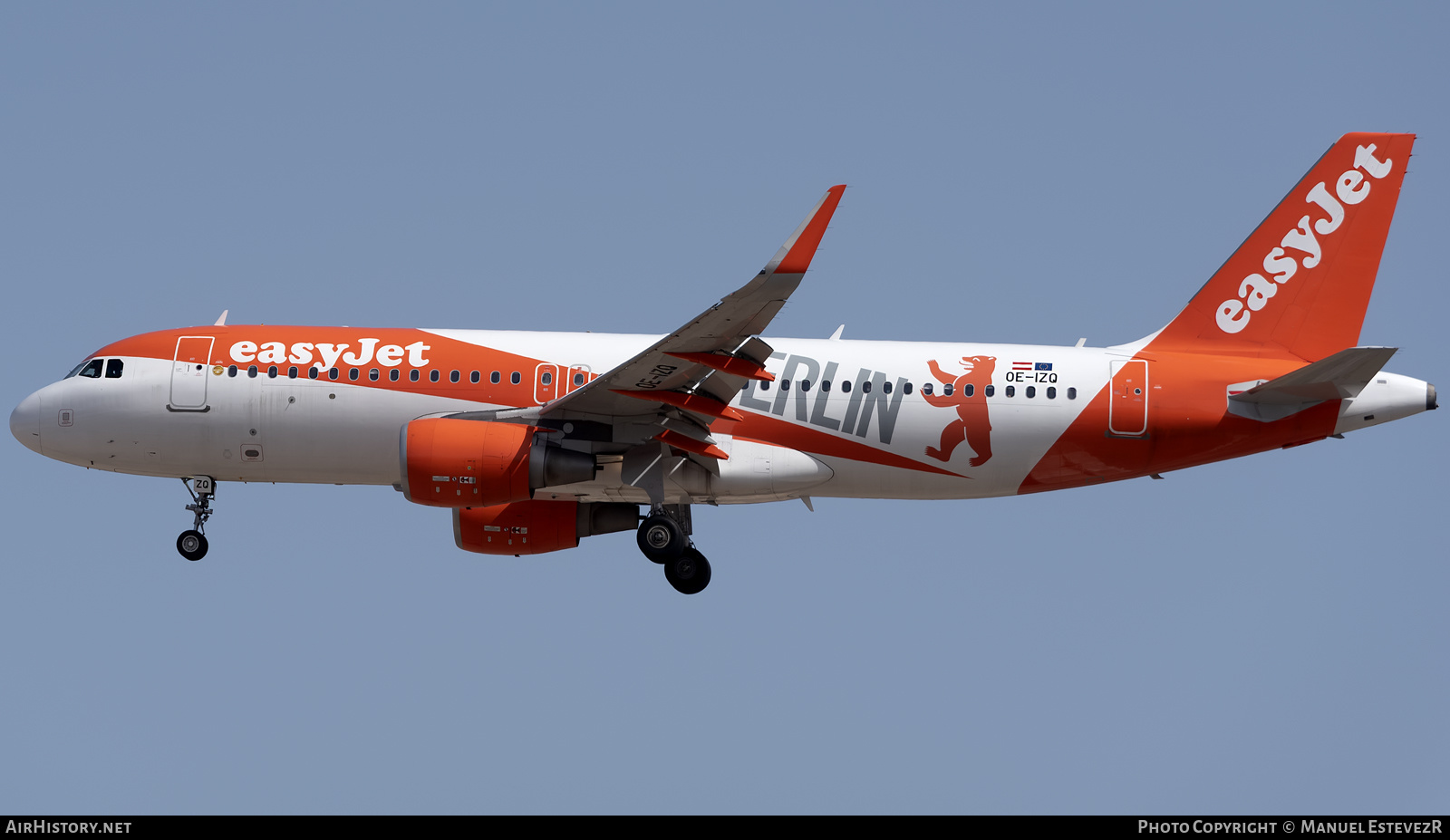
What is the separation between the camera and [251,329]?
34.5m

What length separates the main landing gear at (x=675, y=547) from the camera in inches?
1329

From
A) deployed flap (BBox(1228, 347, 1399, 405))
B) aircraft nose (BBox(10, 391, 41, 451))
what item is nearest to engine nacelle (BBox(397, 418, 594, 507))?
aircraft nose (BBox(10, 391, 41, 451))

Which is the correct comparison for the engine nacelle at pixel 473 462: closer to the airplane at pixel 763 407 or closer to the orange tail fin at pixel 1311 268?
the airplane at pixel 763 407

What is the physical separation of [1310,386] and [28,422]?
85.1 ft

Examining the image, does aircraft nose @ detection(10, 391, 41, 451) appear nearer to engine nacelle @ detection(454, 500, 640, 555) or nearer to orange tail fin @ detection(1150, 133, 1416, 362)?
engine nacelle @ detection(454, 500, 640, 555)

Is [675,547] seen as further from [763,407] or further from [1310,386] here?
[1310,386]

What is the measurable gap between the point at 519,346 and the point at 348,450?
3.98m

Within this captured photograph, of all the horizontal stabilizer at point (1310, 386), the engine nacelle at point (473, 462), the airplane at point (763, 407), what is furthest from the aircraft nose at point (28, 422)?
the horizontal stabilizer at point (1310, 386)

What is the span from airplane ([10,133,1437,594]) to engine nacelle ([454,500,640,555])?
4.27ft

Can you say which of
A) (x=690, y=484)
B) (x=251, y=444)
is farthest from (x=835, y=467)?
(x=251, y=444)

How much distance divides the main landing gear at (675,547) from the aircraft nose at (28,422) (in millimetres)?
12683

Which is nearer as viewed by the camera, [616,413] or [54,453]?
[616,413]

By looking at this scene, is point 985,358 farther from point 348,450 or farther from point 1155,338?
point 348,450

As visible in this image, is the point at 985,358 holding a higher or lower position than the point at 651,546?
higher
